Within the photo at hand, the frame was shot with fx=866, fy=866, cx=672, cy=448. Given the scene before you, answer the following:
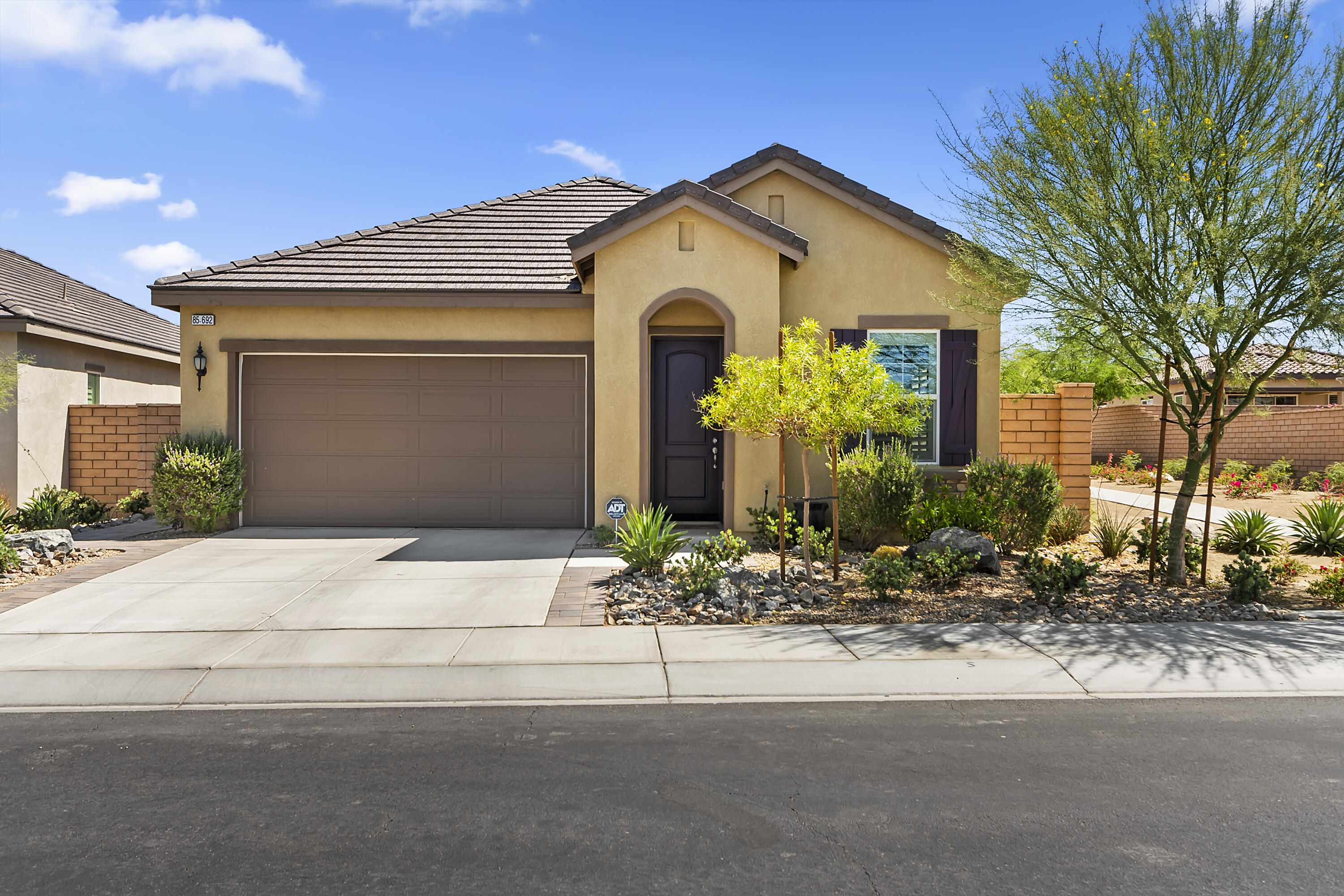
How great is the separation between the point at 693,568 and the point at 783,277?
17.1 feet

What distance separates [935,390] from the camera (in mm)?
11719

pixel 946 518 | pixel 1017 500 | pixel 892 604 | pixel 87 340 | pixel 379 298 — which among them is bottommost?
pixel 892 604

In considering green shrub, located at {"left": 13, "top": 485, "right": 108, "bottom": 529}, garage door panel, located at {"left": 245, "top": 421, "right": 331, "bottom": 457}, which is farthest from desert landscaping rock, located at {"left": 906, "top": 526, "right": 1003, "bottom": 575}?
green shrub, located at {"left": 13, "top": 485, "right": 108, "bottom": 529}

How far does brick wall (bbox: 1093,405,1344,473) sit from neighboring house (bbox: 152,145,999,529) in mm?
10195

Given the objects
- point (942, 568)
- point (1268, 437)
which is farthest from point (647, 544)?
point (1268, 437)

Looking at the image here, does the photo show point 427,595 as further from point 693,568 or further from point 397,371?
point 397,371

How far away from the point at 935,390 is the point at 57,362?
14.5m

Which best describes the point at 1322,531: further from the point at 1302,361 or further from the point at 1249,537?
the point at 1302,361

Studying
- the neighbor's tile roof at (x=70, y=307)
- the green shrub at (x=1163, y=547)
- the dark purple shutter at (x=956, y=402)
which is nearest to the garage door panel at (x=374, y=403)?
the neighbor's tile roof at (x=70, y=307)

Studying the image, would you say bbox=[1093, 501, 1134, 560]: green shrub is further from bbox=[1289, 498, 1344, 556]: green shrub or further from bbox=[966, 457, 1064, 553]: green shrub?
bbox=[1289, 498, 1344, 556]: green shrub

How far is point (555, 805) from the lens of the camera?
3924 millimetres

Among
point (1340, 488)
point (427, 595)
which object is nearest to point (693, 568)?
point (427, 595)

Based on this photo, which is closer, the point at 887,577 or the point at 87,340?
the point at 887,577

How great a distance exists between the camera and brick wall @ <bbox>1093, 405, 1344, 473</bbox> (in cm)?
2023
